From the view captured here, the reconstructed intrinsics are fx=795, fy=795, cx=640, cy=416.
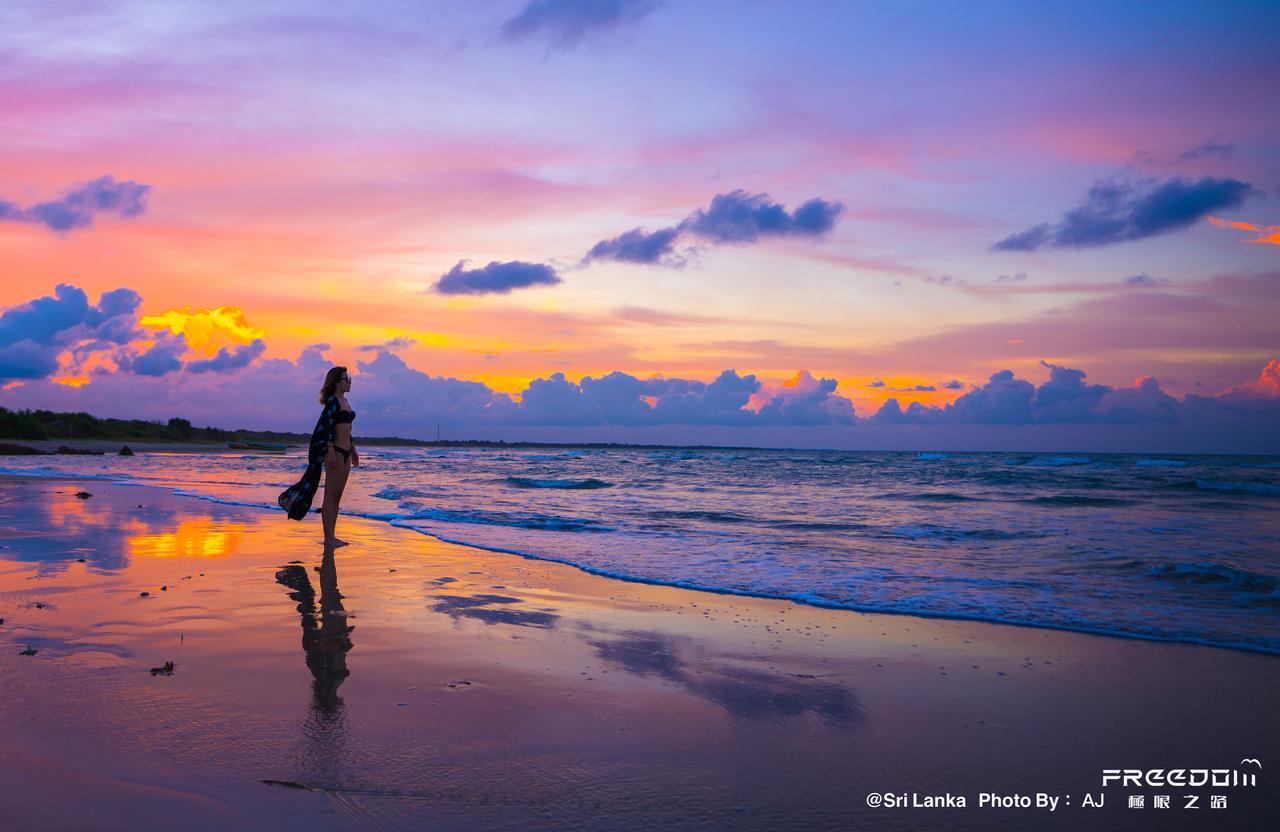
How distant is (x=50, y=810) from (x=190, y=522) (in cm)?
1049

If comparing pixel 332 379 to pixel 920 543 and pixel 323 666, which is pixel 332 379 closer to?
pixel 323 666

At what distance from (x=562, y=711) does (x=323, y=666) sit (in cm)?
159

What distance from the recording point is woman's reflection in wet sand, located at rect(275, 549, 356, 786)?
129 inches

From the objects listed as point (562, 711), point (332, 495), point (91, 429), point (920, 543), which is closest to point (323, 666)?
point (562, 711)

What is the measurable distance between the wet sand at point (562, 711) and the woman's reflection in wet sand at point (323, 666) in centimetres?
2

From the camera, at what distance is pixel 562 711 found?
409 cm

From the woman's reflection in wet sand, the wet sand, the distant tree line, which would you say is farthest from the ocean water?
the distant tree line

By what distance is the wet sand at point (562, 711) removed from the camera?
3.01 meters

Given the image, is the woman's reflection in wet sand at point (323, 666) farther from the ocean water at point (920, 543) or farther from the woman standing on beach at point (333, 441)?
the ocean water at point (920, 543)

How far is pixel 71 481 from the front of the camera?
824 inches

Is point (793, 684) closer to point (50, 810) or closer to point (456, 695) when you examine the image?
point (456, 695)

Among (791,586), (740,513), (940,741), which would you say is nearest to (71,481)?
(740,513)

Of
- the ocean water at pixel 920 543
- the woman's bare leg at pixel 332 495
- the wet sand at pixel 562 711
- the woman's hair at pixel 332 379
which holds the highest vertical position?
the woman's hair at pixel 332 379

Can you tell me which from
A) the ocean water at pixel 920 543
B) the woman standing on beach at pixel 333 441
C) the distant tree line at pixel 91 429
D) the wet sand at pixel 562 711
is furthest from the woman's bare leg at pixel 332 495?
the distant tree line at pixel 91 429
